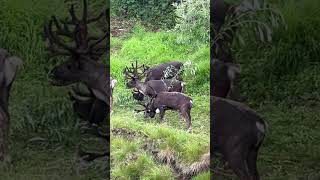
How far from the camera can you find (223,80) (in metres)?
4.12

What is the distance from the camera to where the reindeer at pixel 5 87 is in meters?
4.23

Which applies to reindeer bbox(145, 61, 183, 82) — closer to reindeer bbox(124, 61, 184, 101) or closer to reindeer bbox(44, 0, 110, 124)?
reindeer bbox(124, 61, 184, 101)

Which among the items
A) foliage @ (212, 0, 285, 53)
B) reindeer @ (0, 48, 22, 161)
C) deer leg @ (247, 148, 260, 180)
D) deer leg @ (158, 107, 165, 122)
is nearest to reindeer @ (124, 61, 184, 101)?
deer leg @ (158, 107, 165, 122)

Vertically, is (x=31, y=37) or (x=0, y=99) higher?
(x=31, y=37)

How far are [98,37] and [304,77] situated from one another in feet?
4.69

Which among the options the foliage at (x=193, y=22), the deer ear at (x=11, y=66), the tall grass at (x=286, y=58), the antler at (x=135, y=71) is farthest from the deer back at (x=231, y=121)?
the deer ear at (x=11, y=66)

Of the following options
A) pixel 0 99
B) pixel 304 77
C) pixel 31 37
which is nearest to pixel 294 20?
pixel 304 77

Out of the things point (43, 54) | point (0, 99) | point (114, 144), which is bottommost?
point (114, 144)

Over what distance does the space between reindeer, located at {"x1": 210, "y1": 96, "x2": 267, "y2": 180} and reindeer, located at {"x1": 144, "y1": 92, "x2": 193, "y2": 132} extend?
0.62 ft

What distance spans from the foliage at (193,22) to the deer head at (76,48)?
522mm

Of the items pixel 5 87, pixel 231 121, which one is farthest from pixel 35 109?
pixel 231 121

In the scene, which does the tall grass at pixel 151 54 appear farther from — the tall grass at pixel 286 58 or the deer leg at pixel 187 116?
the tall grass at pixel 286 58

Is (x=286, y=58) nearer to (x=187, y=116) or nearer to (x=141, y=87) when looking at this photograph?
(x=187, y=116)

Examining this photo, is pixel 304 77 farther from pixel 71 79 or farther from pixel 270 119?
pixel 71 79
